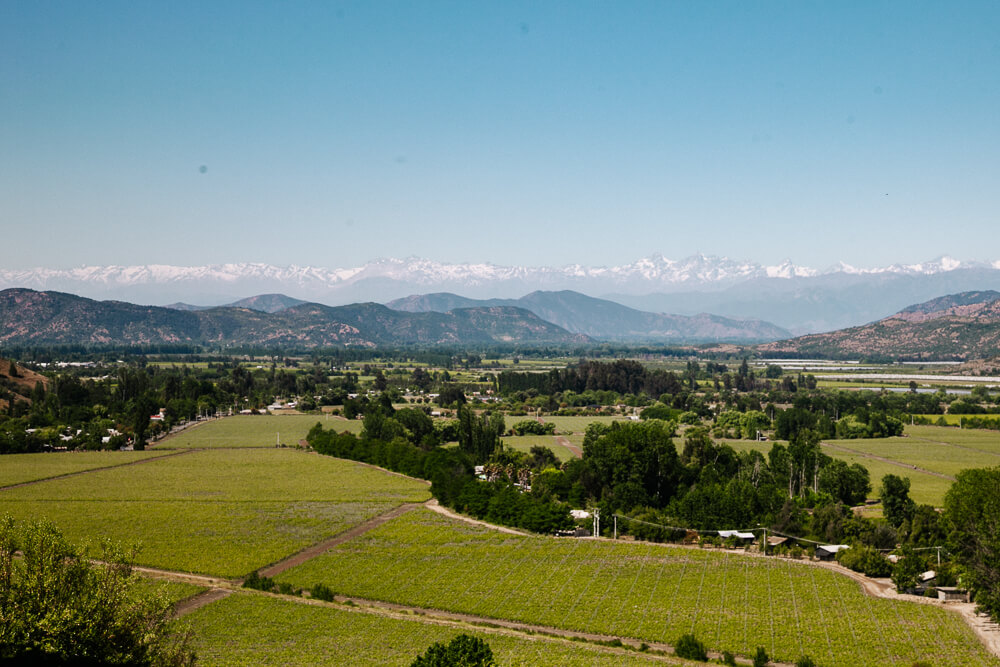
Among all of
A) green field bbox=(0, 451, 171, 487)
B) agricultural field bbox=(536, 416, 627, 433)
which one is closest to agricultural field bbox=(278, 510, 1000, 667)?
green field bbox=(0, 451, 171, 487)

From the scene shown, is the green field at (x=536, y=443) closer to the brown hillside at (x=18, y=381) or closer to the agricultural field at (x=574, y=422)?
the agricultural field at (x=574, y=422)

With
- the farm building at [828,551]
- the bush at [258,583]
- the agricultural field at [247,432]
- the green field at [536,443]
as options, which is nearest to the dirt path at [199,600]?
the bush at [258,583]

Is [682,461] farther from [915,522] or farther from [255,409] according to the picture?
[255,409]

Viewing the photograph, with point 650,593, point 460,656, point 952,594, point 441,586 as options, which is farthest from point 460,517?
point 460,656

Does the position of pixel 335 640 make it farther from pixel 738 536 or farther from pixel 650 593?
pixel 738 536

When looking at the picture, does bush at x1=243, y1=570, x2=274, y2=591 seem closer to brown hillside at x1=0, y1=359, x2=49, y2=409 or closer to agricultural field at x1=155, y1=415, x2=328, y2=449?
agricultural field at x1=155, y1=415, x2=328, y2=449
